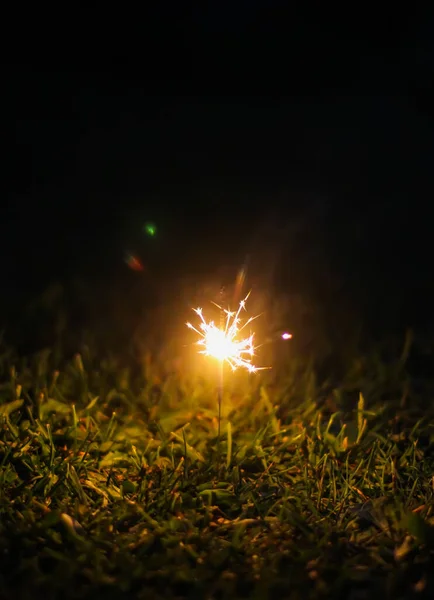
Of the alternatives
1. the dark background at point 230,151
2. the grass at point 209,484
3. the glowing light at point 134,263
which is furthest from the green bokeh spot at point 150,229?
the grass at point 209,484

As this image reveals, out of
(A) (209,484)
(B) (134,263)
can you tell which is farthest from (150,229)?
(A) (209,484)

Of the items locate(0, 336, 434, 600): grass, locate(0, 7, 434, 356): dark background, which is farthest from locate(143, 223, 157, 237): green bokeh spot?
locate(0, 336, 434, 600): grass

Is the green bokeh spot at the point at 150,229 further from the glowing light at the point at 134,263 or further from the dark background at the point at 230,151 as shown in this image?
→ the glowing light at the point at 134,263

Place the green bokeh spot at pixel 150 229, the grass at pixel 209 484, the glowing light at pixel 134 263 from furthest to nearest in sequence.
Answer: the green bokeh spot at pixel 150 229 → the glowing light at pixel 134 263 → the grass at pixel 209 484

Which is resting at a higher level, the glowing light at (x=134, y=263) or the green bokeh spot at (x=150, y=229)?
the green bokeh spot at (x=150, y=229)

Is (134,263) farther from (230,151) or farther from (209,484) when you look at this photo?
(209,484)
